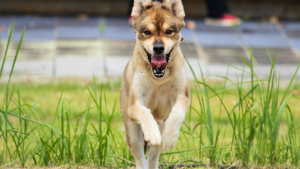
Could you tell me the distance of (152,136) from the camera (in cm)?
306

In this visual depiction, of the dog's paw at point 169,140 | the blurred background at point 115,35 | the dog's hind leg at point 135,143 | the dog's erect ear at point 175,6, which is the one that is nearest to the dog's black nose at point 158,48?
A: the dog's erect ear at point 175,6

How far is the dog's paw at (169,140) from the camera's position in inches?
124

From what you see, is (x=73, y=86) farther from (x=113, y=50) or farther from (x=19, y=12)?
(x=19, y=12)

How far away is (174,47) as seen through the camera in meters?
3.23

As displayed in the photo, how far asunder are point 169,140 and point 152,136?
6.1 inches

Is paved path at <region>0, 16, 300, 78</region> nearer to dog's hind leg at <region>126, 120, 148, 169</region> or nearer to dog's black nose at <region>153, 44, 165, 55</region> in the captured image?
dog's hind leg at <region>126, 120, 148, 169</region>

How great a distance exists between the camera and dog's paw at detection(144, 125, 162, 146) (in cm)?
303

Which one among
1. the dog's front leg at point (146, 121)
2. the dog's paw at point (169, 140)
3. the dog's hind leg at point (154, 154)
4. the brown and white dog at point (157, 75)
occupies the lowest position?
the dog's hind leg at point (154, 154)

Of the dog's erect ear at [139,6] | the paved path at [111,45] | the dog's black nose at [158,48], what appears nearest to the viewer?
the dog's black nose at [158,48]

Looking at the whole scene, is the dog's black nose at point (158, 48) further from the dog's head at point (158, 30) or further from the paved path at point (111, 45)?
the paved path at point (111, 45)

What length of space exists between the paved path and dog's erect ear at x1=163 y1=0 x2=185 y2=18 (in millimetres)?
4355

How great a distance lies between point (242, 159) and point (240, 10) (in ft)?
30.3

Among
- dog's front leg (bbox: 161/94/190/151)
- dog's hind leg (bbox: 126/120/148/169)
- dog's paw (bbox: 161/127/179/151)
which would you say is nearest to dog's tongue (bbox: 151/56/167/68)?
dog's front leg (bbox: 161/94/190/151)

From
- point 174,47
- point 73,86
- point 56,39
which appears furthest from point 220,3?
point 174,47
